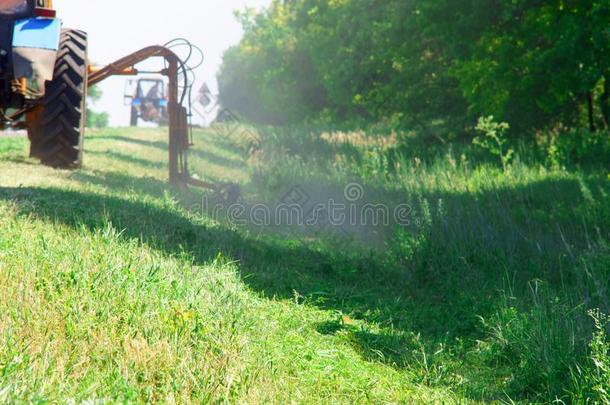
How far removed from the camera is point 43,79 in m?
10.6

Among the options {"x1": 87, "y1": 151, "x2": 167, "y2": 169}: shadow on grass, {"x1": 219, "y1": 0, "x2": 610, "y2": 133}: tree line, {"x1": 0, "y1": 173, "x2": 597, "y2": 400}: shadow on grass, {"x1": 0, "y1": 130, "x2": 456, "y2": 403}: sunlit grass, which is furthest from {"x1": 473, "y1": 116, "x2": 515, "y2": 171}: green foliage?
{"x1": 0, "y1": 130, "x2": 456, "y2": 403}: sunlit grass

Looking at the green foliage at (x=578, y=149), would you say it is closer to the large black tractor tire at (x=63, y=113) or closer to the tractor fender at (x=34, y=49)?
the large black tractor tire at (x=63, y=113)

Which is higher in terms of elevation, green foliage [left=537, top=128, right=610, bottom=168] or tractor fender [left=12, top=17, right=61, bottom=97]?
tractor fender [left=12, top=17, right=61, bottom=97]

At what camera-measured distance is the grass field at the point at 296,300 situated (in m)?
4.58

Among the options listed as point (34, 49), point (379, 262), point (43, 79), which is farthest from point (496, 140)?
A: point (34, 49)

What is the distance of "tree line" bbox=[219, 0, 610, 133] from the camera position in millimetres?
15164

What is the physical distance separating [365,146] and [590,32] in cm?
589

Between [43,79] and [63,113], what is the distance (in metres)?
1.78

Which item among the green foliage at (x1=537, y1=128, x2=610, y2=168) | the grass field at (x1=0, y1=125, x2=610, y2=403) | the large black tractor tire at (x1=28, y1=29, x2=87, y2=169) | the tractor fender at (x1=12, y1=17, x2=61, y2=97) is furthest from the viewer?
the green foliage at (x1=537, y1=128, x2=610, y2=168)

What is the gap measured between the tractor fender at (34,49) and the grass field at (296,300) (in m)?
1.23

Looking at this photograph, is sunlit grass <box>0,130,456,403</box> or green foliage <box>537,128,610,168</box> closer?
sunlit grass <box>0,130,456,403</box>

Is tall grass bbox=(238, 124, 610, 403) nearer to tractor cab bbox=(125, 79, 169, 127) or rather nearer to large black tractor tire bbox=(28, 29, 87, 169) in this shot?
large black tractor tire bbox=(28, 29, 87, 169)

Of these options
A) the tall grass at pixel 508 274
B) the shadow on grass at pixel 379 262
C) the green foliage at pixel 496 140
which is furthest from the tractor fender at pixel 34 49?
the green foliage at pixel 496 140

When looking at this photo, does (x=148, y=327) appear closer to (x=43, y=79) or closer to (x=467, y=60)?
(x=43, y=79)
